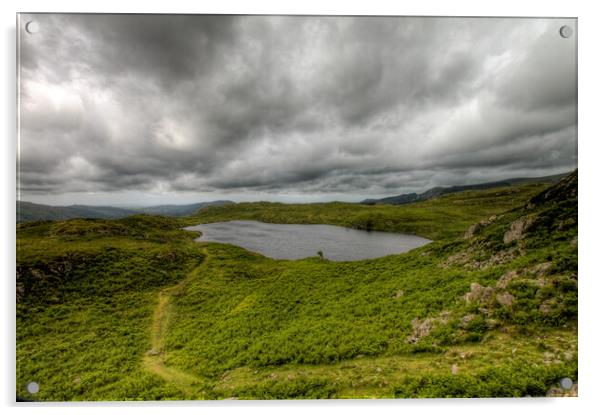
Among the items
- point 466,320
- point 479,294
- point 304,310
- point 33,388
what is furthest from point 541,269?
point 33,388

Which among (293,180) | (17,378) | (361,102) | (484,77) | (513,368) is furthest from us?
(293,180)

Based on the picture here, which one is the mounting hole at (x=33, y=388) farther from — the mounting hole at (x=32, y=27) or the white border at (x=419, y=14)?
A: the mounting hole at (x=32, y=27)

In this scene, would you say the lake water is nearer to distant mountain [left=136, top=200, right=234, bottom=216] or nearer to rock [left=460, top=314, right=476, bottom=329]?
distant mountain [left=136, top=200, right=234, bottom=216]

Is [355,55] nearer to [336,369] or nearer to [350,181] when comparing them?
[350,181]

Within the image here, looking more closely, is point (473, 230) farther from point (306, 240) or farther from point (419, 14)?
point (419, 14)

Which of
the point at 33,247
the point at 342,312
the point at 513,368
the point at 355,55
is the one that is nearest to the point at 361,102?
the point at 355,55

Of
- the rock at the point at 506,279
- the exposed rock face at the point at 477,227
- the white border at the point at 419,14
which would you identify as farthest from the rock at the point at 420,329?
the exposed rock face at the point at 477,227
